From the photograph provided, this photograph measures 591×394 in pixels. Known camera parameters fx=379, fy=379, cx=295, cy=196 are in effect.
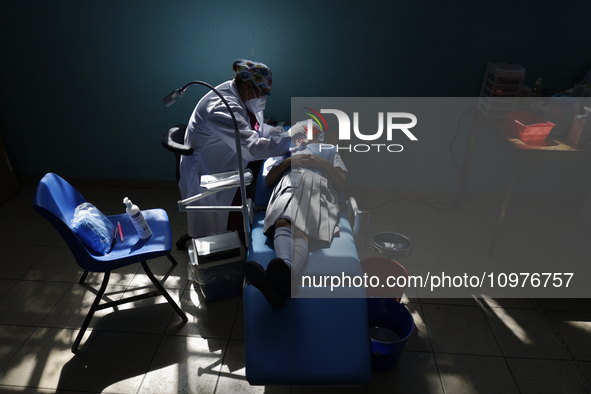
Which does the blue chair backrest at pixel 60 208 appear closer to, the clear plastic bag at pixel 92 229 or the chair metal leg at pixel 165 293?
the clear plastic bag at pixel 92 229

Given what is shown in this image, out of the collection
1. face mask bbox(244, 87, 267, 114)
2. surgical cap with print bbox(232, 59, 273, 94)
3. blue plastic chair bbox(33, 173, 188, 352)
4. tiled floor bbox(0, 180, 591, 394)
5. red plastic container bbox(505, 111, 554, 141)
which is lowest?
tiled floor bbox(0, 180, 591, 394)

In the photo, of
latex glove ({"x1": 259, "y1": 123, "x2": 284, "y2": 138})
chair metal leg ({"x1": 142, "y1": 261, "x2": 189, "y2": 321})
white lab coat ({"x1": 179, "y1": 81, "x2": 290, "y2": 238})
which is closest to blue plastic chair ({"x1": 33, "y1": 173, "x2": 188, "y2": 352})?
chair metal leg ({"x1": 142, "y1": 261, "x2": 189, "y2": 321})

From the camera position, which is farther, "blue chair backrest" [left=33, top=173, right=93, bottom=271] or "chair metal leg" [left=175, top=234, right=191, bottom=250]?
"chair metal leg" [left=175, top=234, right=191, bottom=250]

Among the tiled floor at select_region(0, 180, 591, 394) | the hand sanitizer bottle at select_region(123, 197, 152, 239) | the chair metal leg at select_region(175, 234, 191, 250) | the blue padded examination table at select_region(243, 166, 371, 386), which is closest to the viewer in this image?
the blue padded examination table at select_region(243, 166, 371, 386)

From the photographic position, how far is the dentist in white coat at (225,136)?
7.25 feet

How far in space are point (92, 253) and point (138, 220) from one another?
0.27m

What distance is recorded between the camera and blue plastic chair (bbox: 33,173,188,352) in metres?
1.77

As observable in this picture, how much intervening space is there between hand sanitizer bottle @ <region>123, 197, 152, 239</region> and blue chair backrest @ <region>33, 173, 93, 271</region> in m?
0.28

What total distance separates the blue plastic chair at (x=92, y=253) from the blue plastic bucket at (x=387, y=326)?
107cm

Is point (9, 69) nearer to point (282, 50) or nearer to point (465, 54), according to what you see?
point (282, 50)

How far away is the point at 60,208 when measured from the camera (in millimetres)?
1898

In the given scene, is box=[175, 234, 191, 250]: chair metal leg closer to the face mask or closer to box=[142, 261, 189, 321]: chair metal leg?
box=[142, 261, 189, 321]: chair metal leg

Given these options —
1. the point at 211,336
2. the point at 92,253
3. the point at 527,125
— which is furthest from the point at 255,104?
the point at 527,125

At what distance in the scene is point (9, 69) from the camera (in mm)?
3098
